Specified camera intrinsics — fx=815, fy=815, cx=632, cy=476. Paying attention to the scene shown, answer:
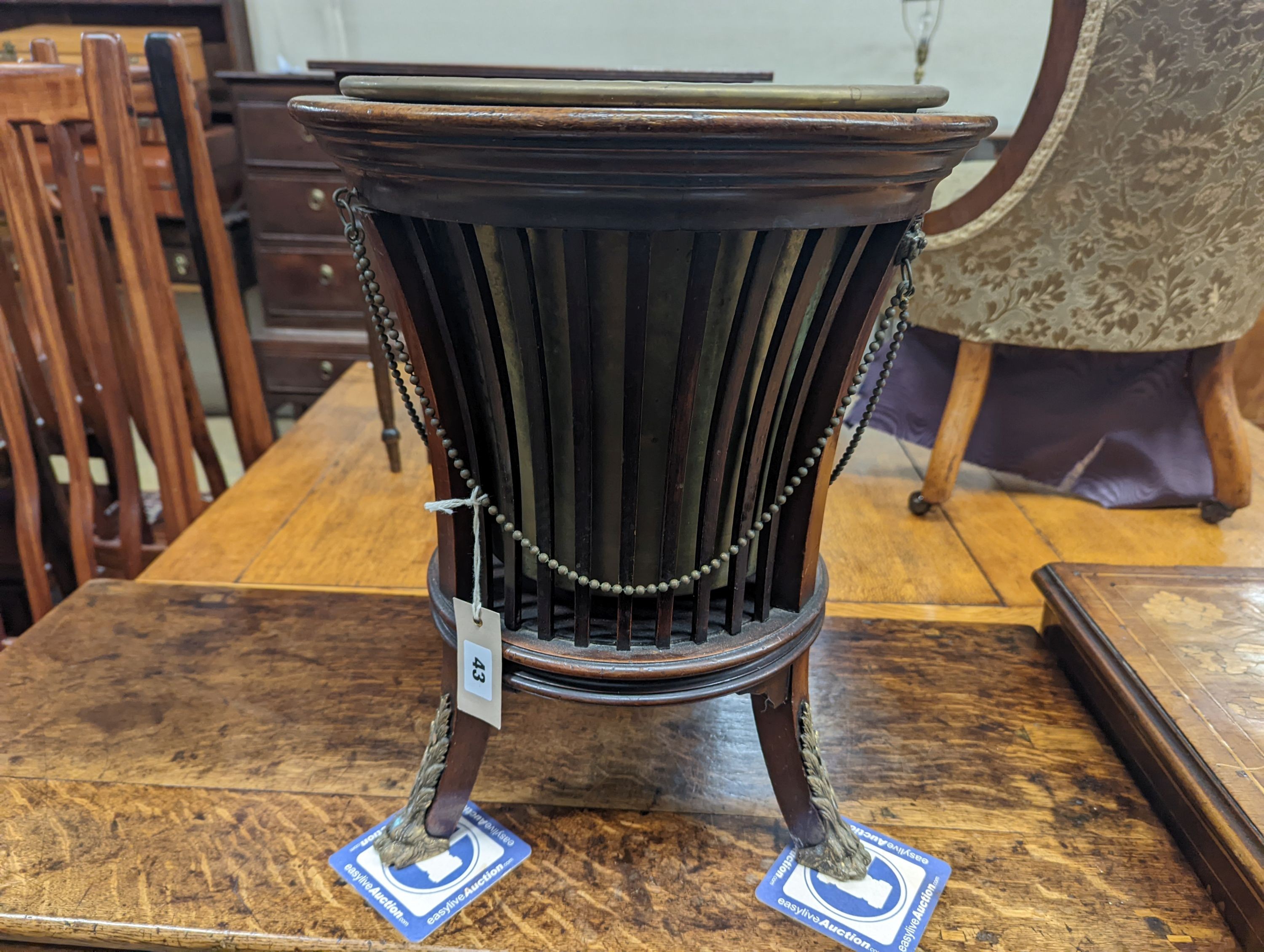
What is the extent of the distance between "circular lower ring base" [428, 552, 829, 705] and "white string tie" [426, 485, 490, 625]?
4 cm

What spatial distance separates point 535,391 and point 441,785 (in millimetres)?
431

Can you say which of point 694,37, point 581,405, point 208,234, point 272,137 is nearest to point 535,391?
point 581,405

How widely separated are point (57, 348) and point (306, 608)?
575mm

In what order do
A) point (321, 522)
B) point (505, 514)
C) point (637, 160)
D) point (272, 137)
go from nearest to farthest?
point (637, 160) < point (505, 514) < point (321, 522) < point (272, 137)

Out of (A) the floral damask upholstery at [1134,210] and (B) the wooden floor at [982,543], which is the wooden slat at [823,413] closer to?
(B) the wooden floor at [982,543]

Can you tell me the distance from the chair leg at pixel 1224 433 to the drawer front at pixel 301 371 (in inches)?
83.7

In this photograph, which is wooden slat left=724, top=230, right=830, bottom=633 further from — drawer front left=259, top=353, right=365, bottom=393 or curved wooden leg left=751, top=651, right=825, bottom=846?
drawer front left=259, top=353, right=365, bottom=393

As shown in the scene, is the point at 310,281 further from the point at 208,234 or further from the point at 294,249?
the point at 208,234

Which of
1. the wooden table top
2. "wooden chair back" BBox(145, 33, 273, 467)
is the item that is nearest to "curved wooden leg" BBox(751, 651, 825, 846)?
the wooden table top

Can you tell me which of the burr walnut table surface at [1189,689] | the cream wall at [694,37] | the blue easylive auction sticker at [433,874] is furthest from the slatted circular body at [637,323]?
the cream wall at [694,37]

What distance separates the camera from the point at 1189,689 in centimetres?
96

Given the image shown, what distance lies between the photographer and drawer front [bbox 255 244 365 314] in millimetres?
2379

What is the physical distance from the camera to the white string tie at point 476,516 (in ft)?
2.15

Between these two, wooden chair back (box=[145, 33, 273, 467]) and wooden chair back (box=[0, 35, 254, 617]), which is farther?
wooden chair back (box=[145, 33, 273, 467])
